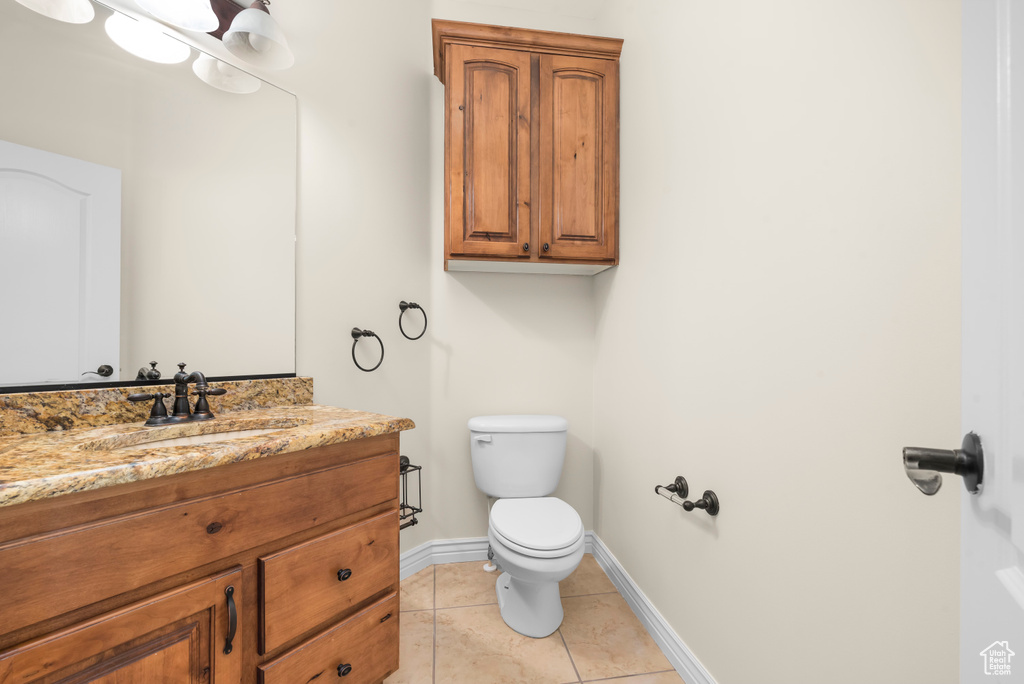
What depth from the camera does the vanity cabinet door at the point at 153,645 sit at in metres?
0.71

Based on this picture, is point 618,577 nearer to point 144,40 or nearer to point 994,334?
point 994,334

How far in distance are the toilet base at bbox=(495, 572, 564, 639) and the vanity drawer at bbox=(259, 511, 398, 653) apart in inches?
22.0

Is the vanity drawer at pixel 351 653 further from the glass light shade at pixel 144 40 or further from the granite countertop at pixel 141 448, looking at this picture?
the glass light shade at pixel 144 40

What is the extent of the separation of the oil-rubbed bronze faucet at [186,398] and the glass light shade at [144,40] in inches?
39.1

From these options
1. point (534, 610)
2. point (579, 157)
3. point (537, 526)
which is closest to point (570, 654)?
point (534, 610)

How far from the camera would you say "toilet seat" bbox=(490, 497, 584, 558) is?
1424 mm

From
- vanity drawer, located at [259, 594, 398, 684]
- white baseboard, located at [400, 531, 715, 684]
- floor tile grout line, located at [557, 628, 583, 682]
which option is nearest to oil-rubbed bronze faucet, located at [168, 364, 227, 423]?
vanity drawer, located at [259, 594, 398, 684]

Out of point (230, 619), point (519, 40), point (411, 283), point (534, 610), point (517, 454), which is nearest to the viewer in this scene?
point (230, 619)

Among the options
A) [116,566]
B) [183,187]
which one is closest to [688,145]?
[183,187]

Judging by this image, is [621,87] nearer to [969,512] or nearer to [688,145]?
[688,145]

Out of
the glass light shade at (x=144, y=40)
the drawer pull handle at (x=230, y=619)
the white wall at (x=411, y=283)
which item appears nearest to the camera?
the drawer pull handle at (x=230, y=619)

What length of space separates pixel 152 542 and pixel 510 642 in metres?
1.23

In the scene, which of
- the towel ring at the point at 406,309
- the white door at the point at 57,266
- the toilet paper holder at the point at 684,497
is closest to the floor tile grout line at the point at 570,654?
the toilet paper holder at the point at 684,497

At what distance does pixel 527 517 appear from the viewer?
5.29 ft
